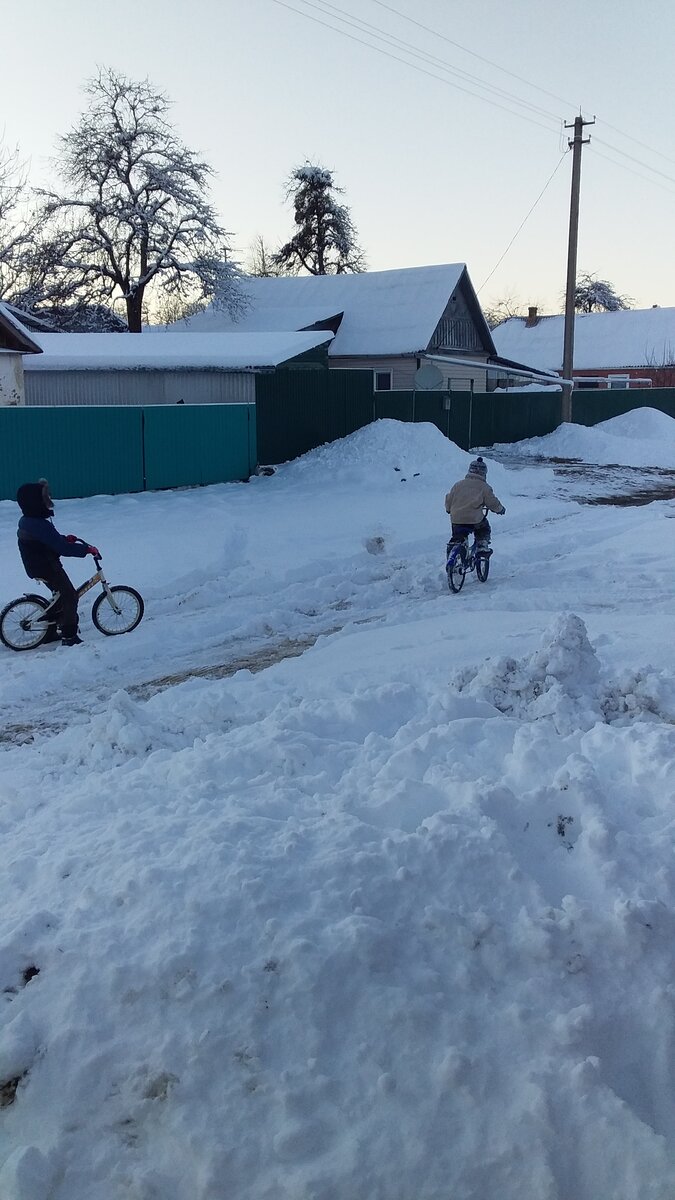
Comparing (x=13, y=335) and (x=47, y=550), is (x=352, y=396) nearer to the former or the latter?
(x=13, y=335)

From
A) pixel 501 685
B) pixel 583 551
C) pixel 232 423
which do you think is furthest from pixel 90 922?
pixel 232 423

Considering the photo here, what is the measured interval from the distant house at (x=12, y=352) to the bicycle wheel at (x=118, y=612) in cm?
1174

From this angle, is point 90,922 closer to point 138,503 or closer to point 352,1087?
point 352,1087

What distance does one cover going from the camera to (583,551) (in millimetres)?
15008

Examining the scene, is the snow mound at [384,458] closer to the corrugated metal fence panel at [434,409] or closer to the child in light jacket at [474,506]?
the corrugated metal fence panel at [434,409]

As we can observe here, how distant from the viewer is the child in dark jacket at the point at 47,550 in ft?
31.5

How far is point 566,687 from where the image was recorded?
6961 millimetres

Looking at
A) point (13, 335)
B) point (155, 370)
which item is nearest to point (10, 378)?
point (13, 335)

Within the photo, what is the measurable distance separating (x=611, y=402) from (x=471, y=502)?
30.1 m

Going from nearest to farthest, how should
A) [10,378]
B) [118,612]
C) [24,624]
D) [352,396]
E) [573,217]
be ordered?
1. [24,624]
2. [118,612]
3. [10,378]
4. [352,396]
5. [573,217]

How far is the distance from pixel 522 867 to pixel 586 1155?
1567 millimetres

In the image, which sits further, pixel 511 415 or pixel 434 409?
pixel 511 415

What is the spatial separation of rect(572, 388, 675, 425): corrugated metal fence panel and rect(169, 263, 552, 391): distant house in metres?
4.13

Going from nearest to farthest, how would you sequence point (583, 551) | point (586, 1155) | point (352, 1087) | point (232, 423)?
point (586, 1155)
point (352, 1087)
point (583, 551)
point (232, 423)
